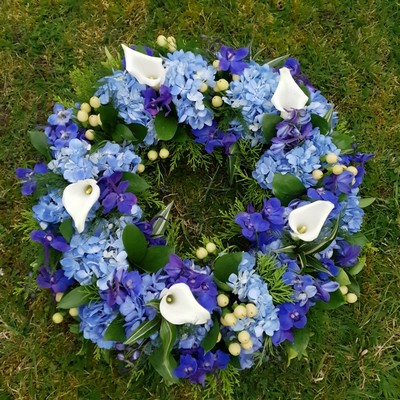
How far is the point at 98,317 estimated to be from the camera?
1995mm

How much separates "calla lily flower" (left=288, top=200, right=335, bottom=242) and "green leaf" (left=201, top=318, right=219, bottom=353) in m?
0.44

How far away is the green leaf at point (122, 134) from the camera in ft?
6.88

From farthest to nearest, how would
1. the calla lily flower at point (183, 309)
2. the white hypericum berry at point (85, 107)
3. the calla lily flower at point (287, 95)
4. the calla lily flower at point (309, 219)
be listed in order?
the white hypericum berry at point (85, 107) < the calla lily flower at point (287, 95) < the calla lily flower at point (309, 219) < the calla lily flower at point (183, 309)

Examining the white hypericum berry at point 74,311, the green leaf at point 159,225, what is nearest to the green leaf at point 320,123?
the green leaf at point 159,225

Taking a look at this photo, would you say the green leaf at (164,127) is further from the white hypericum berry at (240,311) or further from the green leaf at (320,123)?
the white hypericum berry at (240,311)

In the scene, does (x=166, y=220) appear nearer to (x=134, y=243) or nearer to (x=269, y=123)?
(x=134, y=243)

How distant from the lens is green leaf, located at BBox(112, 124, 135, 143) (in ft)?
6.88

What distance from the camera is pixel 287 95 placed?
6.70 ft

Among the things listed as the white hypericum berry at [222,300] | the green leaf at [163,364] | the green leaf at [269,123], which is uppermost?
the green leaf at [269,123]

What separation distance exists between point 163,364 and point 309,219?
749mm

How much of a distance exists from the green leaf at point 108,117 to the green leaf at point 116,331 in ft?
2.34

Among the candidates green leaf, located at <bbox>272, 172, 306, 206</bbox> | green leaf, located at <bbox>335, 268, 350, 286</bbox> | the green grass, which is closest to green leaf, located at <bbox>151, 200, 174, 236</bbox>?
the green grass

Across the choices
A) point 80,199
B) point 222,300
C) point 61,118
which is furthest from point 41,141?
point 222,300

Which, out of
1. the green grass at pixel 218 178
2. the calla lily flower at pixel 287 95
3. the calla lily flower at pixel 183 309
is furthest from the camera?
the green grass at pixel 218 178
